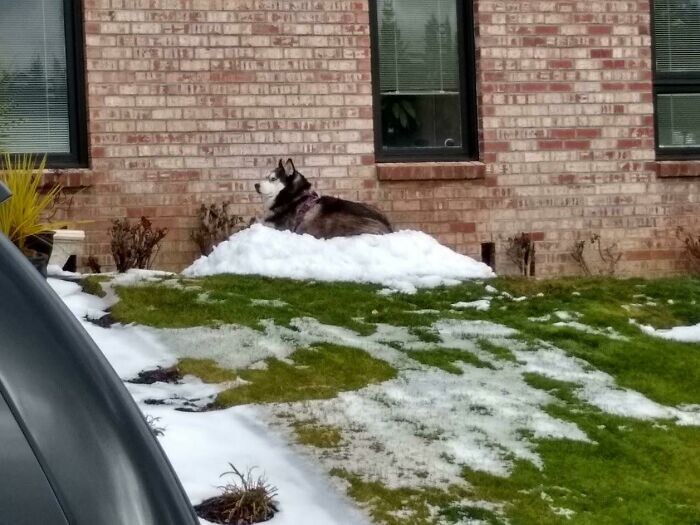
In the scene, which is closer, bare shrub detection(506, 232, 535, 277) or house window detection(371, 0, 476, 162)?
bare shrub detection(506, 232, 535, 277)

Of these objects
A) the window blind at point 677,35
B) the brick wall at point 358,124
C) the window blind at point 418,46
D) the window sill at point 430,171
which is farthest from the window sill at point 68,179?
the window blind at point 677,35

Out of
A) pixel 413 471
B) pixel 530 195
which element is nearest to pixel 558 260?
pixel 530 195

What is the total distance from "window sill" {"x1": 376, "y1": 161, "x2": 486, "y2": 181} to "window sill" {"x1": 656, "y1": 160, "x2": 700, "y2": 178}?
5.54ft

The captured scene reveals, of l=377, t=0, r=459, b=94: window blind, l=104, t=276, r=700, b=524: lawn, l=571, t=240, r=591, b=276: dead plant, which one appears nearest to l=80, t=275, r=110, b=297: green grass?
l=104, t=276, r=700, b=524: lawn

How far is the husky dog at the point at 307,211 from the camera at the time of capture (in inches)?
370

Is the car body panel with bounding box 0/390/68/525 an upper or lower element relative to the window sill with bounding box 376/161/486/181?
lower

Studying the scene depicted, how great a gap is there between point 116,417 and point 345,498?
303 cm

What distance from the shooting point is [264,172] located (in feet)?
32.9

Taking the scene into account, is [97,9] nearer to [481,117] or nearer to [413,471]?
[481,117]

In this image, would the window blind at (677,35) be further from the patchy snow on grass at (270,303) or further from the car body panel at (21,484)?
the car body panel at (21,484)

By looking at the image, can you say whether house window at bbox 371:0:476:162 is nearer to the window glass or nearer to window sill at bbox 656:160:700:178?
the window glass

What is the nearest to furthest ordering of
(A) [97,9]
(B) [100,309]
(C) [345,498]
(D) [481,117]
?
(C) [345,498], (B) [100,309], (A) [97,9], (D) [481,117]

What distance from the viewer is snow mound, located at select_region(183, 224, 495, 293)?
845 centimetres

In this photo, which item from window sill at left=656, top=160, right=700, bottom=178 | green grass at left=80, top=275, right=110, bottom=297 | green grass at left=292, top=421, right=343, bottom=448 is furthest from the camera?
window sill at left=656, top=160, right=700, bottom=178
